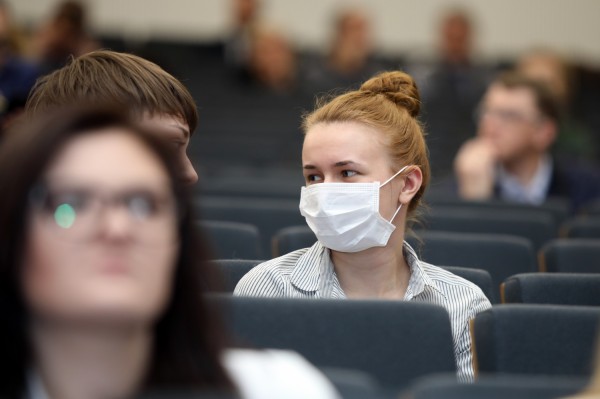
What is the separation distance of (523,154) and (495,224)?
1372mm

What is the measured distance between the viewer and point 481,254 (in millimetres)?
3502

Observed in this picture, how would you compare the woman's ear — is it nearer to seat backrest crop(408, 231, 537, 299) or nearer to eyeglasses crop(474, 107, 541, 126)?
seat backrest crop(408, 231, 537, 299)

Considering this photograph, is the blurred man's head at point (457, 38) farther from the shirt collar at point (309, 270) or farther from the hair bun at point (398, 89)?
the shirt collar at point (309, 270)

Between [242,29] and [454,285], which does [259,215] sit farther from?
[242,29]

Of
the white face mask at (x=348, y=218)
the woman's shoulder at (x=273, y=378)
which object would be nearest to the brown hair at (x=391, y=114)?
the white face mask at (x=348, y=218)

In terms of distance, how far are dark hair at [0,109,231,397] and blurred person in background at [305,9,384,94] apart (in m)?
7.56

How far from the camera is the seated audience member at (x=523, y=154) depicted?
5383 mm

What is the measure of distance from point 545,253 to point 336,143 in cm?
99

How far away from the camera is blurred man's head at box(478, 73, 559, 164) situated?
5395 millimetres

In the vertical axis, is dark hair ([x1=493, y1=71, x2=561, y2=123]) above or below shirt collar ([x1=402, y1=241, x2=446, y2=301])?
below

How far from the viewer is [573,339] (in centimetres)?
238

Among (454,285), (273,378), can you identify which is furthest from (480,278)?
(273,378)

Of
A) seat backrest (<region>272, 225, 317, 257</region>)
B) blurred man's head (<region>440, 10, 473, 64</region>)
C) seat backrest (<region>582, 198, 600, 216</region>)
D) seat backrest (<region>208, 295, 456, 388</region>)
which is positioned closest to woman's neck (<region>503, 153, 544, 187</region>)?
seat backrest (<region>582, 198, 600, 216</region>)

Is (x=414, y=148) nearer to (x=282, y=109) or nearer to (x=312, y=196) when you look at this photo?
(x=312, y=196)
